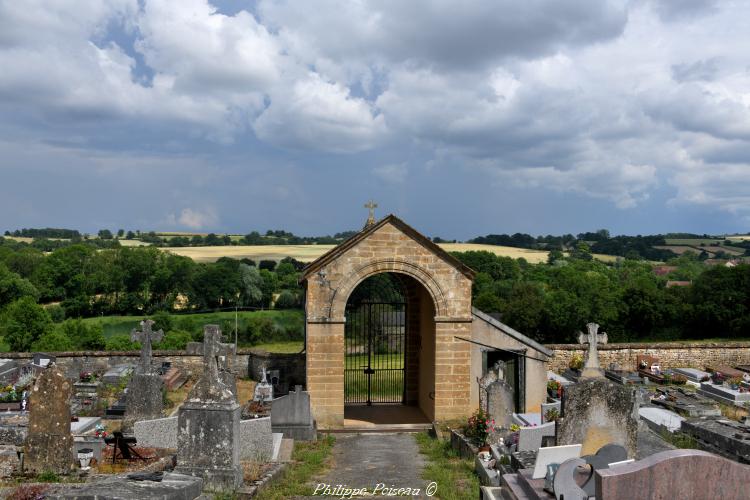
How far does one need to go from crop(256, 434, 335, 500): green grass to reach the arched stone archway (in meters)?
1.61

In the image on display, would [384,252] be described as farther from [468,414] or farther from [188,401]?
[188,401]

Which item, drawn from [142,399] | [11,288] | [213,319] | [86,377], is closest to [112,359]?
[86,377]

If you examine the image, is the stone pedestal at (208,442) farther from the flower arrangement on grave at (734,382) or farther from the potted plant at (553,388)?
the flower arrangement on grave at (734,382)

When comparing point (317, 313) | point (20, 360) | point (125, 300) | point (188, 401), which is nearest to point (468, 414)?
point (317, 313)

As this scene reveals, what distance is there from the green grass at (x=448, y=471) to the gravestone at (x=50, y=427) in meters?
6.01

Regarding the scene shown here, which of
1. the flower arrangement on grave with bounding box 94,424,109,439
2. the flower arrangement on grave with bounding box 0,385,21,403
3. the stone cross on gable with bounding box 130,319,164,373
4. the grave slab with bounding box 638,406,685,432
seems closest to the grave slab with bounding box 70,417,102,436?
the flower arrangement on grave with bounding box 94,424,109,439

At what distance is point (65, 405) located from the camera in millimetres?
10297

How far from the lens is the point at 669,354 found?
80.9ft

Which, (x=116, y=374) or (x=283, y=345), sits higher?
(x=116, y=374)

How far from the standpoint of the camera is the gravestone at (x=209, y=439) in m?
9.63

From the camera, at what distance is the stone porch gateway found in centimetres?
1661

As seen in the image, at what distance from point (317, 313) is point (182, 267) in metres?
51.6

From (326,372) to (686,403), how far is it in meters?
9.66

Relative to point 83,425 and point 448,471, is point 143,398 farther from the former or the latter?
point 448,471
